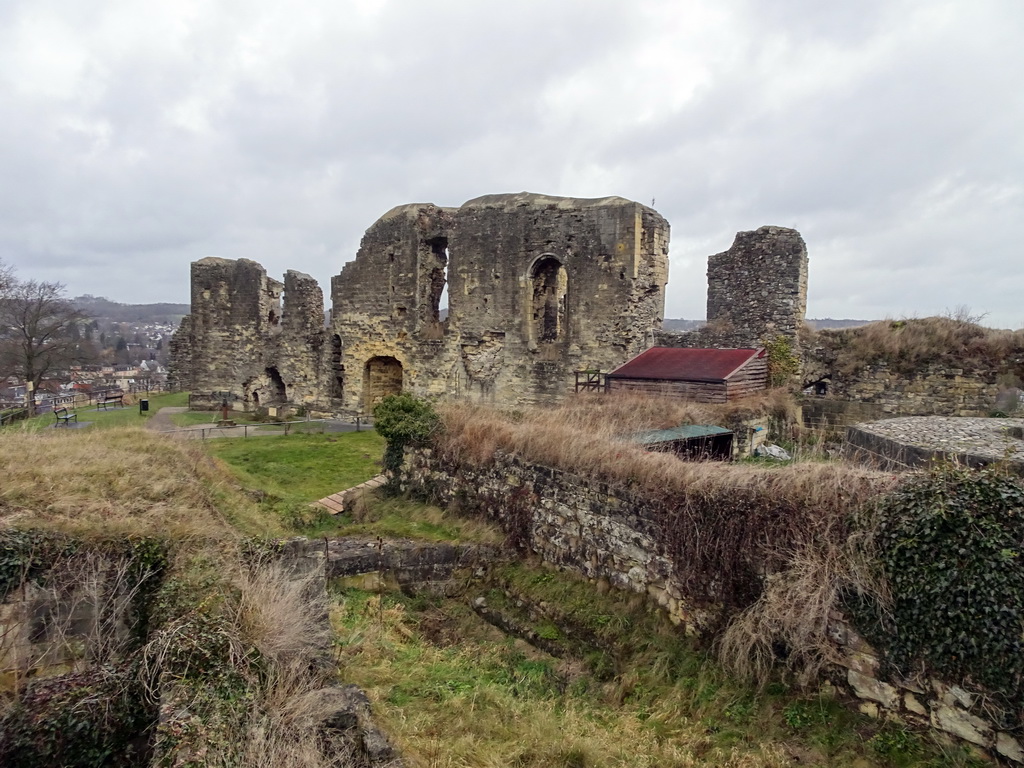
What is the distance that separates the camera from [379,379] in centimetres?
2217

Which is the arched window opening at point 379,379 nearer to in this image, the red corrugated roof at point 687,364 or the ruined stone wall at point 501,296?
the ruined stone wall at point 501,296

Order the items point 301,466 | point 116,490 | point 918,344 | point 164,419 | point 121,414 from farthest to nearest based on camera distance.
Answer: point 121,414 → point 164,419 → point 301,466 → point 918,344 → point 116,490

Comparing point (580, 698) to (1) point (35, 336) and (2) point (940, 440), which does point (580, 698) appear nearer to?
(2) point (940, 440)

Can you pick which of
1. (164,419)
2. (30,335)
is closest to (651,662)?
(164,419)

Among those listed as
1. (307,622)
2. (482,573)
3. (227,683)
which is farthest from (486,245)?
(227,683)

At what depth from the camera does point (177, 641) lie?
444 cm

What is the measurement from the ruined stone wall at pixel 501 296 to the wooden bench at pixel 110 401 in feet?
40.1

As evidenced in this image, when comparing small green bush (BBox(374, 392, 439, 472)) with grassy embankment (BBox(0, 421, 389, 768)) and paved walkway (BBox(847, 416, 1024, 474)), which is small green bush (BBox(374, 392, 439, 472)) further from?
paved walkway (BBox(847, 416, 1024, 474))

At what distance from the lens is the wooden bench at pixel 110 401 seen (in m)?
25.8

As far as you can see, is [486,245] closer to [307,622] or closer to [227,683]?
[307,622]

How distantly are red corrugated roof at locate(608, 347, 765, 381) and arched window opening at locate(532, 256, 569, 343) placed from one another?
3.89 meters

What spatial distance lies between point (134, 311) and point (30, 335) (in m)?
152

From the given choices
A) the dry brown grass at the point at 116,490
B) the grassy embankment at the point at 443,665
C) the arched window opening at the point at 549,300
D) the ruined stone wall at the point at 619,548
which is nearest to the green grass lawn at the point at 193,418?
the dry brown grass at the point at 116,490

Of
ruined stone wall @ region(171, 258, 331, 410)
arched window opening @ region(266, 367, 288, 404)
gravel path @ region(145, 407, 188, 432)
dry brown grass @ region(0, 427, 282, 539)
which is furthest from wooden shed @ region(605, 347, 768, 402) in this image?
arched window opening @ region(266, 367, 288, 404)
